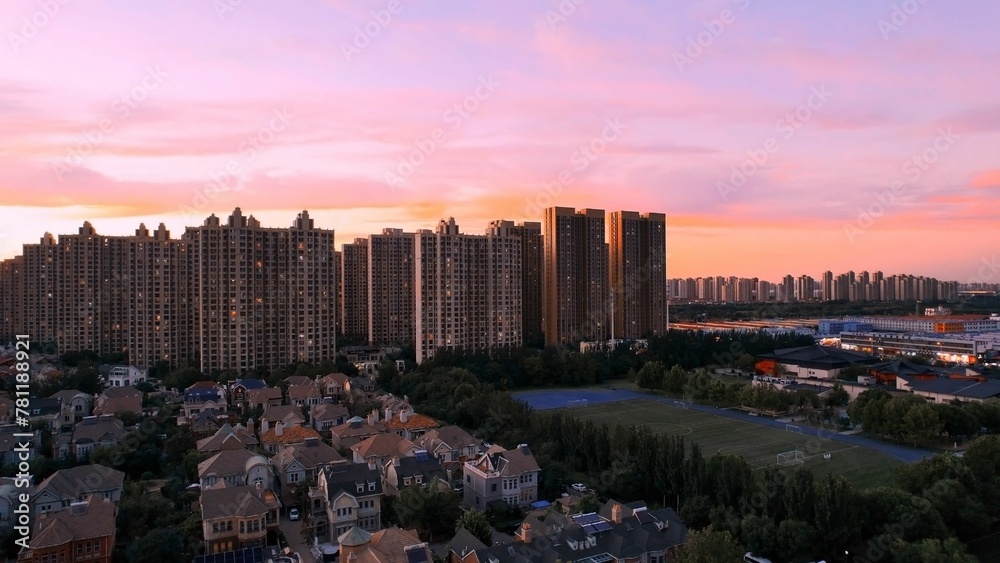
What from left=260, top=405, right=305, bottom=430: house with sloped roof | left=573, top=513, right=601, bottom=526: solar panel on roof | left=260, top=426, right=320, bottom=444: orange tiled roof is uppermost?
left=260, top=405, right=305, bottom=430: house with sloped roof

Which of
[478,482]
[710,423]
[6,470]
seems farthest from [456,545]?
[710,423]

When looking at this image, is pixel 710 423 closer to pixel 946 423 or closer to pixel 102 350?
pixel 946 423

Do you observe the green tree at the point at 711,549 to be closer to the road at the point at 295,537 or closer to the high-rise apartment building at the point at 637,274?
the road at the point at 295,537

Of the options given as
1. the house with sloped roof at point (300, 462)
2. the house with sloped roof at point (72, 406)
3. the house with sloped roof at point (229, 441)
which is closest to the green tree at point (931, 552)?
the house with sloped roof at point (300, 462)

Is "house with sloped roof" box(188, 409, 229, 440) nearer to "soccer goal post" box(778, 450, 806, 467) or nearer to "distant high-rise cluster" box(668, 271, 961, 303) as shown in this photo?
"soccer goal post" box(778, 450, 806, 467)

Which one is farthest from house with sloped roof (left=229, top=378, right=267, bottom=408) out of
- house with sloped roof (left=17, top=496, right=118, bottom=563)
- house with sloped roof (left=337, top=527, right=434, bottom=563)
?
house with sloped roof (left=337, top=527, right=434, bottom=563)

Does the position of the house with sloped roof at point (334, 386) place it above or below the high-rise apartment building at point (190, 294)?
below
